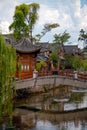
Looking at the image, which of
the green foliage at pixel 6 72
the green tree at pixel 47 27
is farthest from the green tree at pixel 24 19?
the green foliage at pixel 6 72

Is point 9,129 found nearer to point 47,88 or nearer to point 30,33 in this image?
point 47,88

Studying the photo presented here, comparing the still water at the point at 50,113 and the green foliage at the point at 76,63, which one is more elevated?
the green foliage at the point at 76,63

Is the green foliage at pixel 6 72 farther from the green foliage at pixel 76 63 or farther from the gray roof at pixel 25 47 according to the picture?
the green foliage at pixel 76 63

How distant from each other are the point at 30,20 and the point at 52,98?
1840 cm

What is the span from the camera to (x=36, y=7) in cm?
5241

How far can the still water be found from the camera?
79.5 ft

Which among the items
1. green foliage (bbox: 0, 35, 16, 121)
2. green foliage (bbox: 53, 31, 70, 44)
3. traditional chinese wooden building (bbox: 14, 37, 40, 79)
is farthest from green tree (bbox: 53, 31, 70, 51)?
green foliage (bbox: 0, 35, 16, 121)

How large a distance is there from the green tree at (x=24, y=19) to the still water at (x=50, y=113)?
49.4 ft

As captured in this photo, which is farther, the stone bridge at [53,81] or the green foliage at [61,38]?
the green foliage at [61,38]

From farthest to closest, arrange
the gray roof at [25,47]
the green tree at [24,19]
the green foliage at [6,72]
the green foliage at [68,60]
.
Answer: the green foliage at [68,60] < the green tree at [24,19] < the gray roof at [25,47] < the green foliage at [6,72]

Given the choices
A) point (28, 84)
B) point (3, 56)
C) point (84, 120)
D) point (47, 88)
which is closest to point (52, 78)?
point (28, 84)

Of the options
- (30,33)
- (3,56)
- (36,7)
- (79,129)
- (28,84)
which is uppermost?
(36,7)

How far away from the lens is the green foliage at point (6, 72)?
20.0 meters

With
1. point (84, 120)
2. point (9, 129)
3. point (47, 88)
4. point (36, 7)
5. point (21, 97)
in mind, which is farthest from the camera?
point (36, 7)
